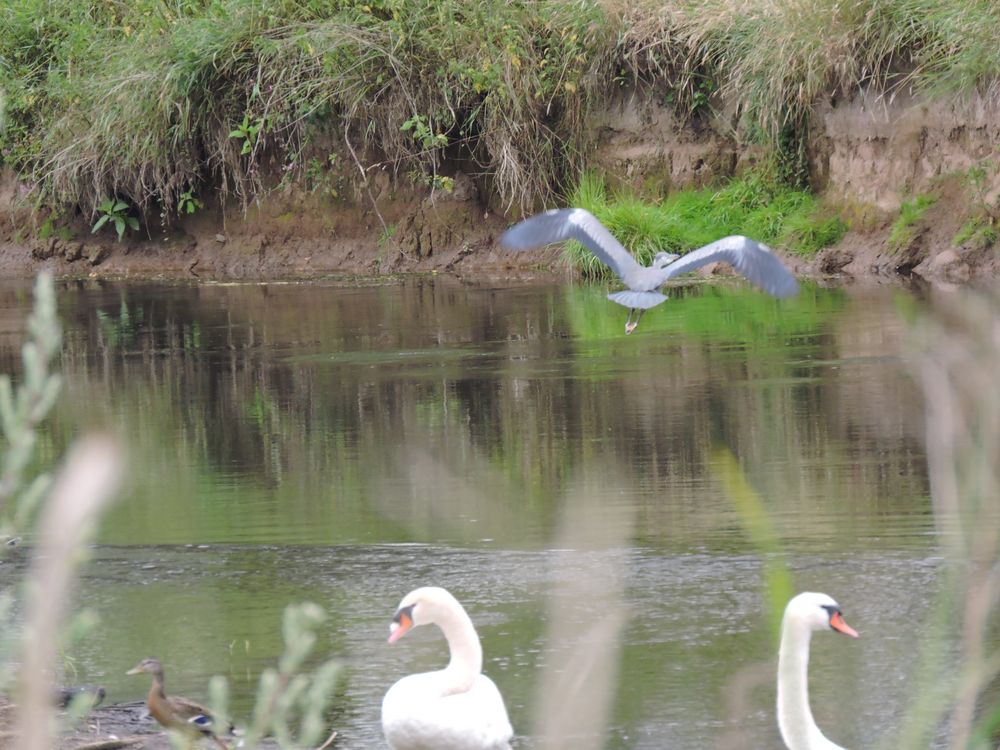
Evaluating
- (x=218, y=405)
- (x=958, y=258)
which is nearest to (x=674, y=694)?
(x=218, y=405)

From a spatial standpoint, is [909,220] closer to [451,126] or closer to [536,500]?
[451,126]

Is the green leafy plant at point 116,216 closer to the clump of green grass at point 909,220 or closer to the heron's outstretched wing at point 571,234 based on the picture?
the clump of green grass at point 909,220

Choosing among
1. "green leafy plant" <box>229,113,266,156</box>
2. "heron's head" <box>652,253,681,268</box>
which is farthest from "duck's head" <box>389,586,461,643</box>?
"green leafy plant" <box>229,113,266,156</box>

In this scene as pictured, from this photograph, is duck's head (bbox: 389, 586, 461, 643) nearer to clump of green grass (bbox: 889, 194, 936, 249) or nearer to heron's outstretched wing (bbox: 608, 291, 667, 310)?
heron's outstretched wing (bbox: 608, 291, 667, 310)

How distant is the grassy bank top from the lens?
48.5 ft

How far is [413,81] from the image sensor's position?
53.5 ft

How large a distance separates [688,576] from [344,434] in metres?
3.58

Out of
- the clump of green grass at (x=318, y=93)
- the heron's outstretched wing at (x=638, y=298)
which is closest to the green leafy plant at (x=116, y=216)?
the clump of green grass at (x=318, y=93)

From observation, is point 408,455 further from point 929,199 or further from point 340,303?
point 929,199

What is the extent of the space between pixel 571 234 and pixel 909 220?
649cm

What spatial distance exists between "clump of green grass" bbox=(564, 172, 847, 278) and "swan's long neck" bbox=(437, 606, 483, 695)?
35.6 feet

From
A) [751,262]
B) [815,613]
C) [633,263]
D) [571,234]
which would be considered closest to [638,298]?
[633,263]

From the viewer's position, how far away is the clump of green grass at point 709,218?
589 inches

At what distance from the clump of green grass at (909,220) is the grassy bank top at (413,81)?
0.99 meters
